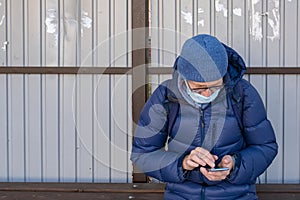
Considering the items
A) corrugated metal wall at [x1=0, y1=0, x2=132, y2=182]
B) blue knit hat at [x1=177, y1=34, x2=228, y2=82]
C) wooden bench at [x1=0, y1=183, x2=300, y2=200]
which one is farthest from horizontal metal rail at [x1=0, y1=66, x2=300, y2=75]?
blue knit hat at [x1=177, y1=34, x2=228, y2=82]

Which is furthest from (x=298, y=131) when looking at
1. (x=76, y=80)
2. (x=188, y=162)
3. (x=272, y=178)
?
(x=188, y=162)

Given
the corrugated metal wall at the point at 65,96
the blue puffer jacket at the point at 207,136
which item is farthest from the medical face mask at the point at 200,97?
the corrugated metal wall at the point at 65,96

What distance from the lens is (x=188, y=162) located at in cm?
225

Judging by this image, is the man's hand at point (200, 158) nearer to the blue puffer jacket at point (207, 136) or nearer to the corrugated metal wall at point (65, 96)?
the blue puffer jacket at point (207, 136)

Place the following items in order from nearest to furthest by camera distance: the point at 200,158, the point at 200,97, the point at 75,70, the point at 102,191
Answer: the point at 200,158 → the point at 200,97 → the point at 102,191 → the point at 75,70

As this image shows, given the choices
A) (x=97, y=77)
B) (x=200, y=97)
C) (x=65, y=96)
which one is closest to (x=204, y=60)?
(x=200, y=97)

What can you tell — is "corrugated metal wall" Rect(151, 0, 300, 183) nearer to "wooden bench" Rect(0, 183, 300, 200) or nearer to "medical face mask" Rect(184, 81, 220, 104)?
"wooden bench" Rect(0, 183, 300, 200)

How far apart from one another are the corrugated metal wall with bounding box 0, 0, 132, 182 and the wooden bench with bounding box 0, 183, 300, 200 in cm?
17

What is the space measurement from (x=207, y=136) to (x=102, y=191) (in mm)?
1610

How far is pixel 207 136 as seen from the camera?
2379 millimetres

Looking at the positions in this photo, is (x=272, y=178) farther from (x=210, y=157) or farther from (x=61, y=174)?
(x=210, y=157)

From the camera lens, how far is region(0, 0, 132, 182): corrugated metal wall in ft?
13.0

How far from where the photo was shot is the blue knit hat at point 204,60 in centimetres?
222

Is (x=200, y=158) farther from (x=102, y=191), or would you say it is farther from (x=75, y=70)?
(x=75, y=70)
